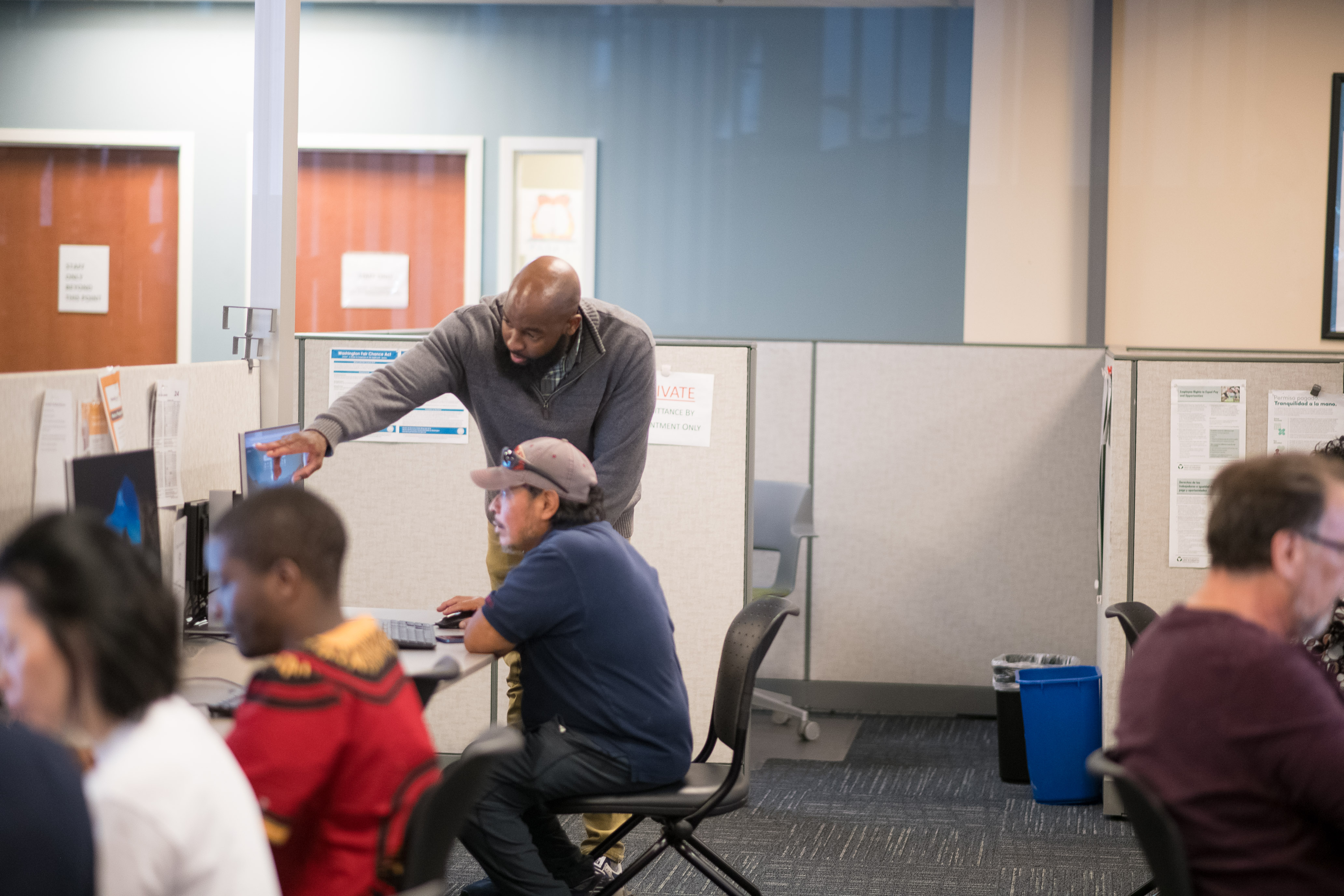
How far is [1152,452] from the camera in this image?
3.65 m

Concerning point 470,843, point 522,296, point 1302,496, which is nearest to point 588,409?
point 522,296

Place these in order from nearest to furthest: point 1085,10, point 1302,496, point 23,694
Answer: point 23,694, point 1302,496, point 1085,10

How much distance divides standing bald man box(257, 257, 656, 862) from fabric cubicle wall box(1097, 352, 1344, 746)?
1438 mm

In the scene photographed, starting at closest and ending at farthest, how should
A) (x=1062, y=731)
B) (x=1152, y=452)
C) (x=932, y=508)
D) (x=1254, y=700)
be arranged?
1. (x=1254, y=700)
2. (x=1152, y=452)
3. (x=1062, y=731)
4. (x=932, y=508)

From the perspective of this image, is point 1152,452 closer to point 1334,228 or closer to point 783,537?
point 783,537

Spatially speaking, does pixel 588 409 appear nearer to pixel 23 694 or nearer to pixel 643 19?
pixel 23 694

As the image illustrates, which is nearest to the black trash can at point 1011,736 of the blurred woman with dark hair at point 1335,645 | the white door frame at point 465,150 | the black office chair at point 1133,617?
the black office chair at point 1133,617

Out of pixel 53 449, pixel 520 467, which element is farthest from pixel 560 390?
pixel 53 449

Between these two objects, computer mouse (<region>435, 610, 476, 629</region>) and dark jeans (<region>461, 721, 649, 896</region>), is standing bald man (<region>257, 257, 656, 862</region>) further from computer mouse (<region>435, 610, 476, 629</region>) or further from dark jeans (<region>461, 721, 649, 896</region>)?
dark jeans (<region>461, 721, 649, 896</region>)

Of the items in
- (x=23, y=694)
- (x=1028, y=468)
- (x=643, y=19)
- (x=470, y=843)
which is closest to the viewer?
(x=23, y=694)

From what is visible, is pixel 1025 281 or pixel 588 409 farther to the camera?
pixel 1025 281

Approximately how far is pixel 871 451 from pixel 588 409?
204 centimetres

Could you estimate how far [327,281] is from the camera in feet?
20.4

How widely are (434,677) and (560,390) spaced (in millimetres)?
970
